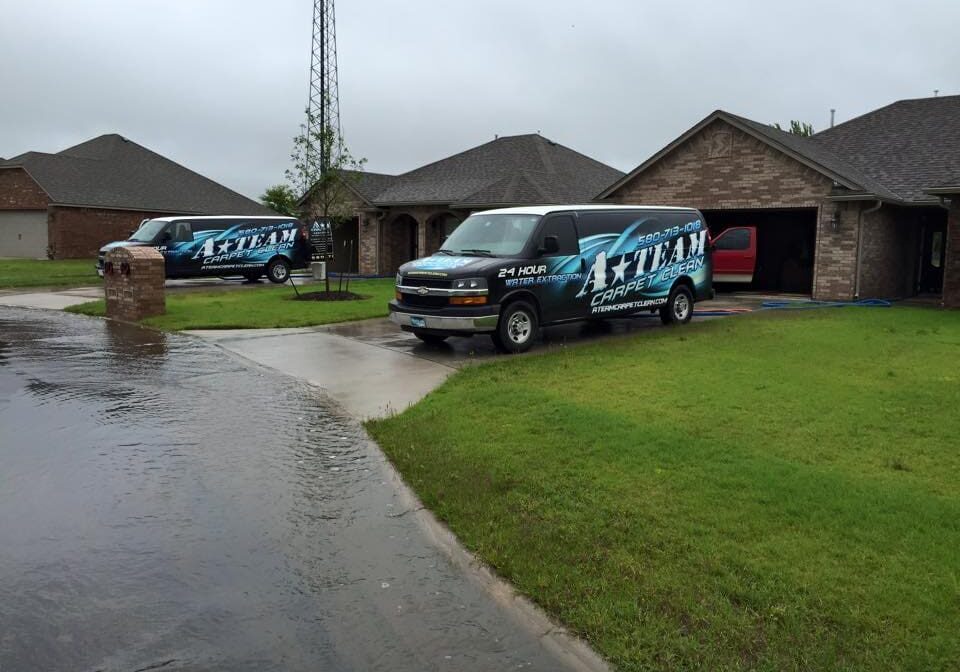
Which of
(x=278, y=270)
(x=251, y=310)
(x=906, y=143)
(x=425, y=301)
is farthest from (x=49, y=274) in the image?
(x=906, y=143)

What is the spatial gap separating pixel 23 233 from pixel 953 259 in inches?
1529

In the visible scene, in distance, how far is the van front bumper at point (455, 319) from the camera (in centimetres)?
1110

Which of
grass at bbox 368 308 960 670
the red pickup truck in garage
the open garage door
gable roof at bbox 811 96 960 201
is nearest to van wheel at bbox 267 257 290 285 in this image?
the red pickup truck in garage

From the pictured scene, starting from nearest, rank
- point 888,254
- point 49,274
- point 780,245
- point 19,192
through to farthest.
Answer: point 888,254 < point 780,245 < point 49,274 < point 19,192

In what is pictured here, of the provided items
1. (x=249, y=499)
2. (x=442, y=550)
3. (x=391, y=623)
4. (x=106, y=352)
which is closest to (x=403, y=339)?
(x=106, y=352)

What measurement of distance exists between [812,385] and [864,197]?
39.3ft

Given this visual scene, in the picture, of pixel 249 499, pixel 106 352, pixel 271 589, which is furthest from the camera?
pixel 106 352

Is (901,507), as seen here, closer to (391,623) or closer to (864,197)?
(391,623)

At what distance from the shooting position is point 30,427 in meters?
7.36

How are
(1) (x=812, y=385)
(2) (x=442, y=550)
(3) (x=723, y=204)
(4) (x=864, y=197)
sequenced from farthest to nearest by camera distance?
(3) (x=723, y=204), (4) (x=864, y=197), (1) (x=812, y=385), (2) (x=442, y=550)

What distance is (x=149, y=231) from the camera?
23766 mm

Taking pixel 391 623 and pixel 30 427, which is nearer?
pixel 391 623

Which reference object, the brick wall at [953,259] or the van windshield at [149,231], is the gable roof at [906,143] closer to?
the brick wall at [953,259]

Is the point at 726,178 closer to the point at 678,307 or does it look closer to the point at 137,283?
the point at 678,307
